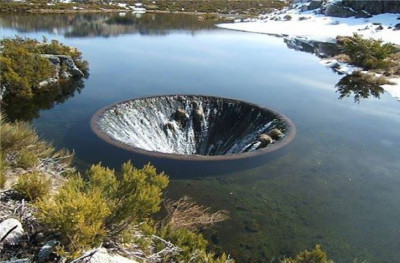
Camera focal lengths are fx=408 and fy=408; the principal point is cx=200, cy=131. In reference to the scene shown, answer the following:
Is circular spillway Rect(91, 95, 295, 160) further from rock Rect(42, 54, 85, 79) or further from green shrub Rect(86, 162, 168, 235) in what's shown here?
rock Rect(42, 54, 85, 79)

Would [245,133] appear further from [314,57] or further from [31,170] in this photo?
[314,57]

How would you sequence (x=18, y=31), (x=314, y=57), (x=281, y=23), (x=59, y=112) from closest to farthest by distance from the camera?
(x=59, y=112) < (x=314, y=57) < (x=18, y=31) < (x=281, y=23)

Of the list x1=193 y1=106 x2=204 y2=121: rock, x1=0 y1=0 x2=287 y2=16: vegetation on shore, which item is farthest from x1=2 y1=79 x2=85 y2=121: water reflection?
x1=0 y1=0 x2=287 y2=16: vegetation on shore

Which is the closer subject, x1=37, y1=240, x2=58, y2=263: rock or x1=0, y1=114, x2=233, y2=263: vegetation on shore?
x1=37, y1=240, x2=58, y2=263: rock

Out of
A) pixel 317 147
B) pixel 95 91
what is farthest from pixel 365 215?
pixel 95 91

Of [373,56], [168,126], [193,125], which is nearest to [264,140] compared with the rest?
[193,125]
